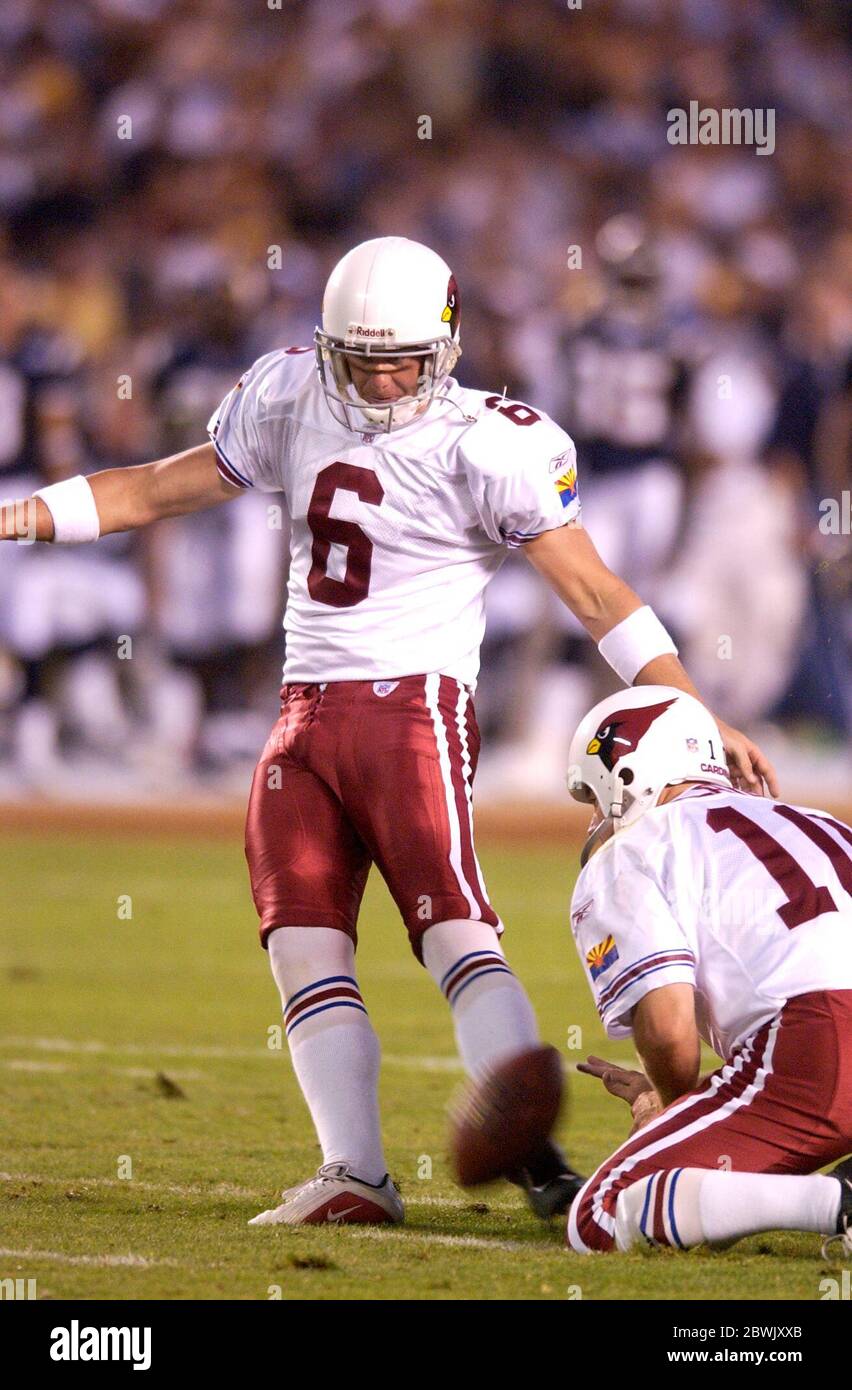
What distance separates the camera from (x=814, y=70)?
12562 millimetres

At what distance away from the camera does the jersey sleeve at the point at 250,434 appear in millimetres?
3527

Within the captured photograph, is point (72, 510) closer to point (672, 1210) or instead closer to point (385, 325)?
point (385, 325)

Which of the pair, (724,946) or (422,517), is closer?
(724,946)

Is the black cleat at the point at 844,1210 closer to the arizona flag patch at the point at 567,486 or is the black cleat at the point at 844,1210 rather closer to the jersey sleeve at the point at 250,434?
the arizona flag patch at the point at 567,486

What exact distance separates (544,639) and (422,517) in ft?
24.8

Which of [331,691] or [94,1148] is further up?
[331,691]

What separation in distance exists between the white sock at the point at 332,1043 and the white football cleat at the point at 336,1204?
2 centimetres

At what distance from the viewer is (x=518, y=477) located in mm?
3283

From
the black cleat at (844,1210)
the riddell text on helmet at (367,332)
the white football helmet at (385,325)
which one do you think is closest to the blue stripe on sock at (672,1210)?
the black cleat at (844,1210)

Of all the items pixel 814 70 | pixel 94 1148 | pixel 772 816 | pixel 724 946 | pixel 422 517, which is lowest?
pixel 94 1148

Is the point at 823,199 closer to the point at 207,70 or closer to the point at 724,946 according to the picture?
the point at 207,70

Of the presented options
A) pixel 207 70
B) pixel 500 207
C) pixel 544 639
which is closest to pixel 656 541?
pixel 544 639

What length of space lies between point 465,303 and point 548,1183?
28.6ft
